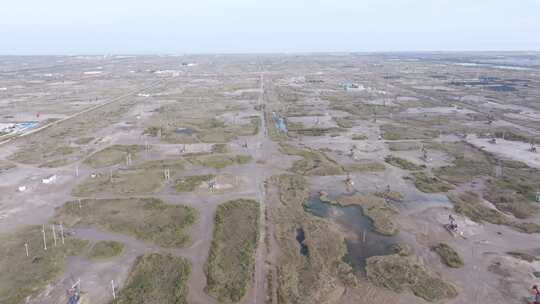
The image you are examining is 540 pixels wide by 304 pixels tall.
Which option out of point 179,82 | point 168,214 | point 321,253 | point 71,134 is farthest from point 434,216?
point 179,82

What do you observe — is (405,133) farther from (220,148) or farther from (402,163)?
(220,148)

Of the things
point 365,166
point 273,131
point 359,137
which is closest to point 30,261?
point 365,166

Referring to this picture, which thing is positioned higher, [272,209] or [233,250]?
[272,209]

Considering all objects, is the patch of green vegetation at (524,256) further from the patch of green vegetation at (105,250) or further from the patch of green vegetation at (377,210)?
the patch of green vegetation at (105,250)

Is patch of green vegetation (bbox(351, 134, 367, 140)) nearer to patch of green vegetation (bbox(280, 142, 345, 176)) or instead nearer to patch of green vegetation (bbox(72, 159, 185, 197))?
patch of green vegetation (bbox(280, 142, 345, 176))

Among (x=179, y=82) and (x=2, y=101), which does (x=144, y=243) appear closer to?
(x=2, y=101)

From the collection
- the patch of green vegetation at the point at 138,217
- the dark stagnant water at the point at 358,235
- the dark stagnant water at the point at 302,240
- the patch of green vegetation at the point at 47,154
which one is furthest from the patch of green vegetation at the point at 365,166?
the patch of green vegetation at the point at 47,154

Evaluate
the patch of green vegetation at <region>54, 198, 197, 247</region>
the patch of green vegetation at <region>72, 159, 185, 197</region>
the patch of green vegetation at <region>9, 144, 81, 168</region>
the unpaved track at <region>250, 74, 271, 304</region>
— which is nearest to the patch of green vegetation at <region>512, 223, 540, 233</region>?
the unpaved track at <region>250, 74, 271, 304</region>
